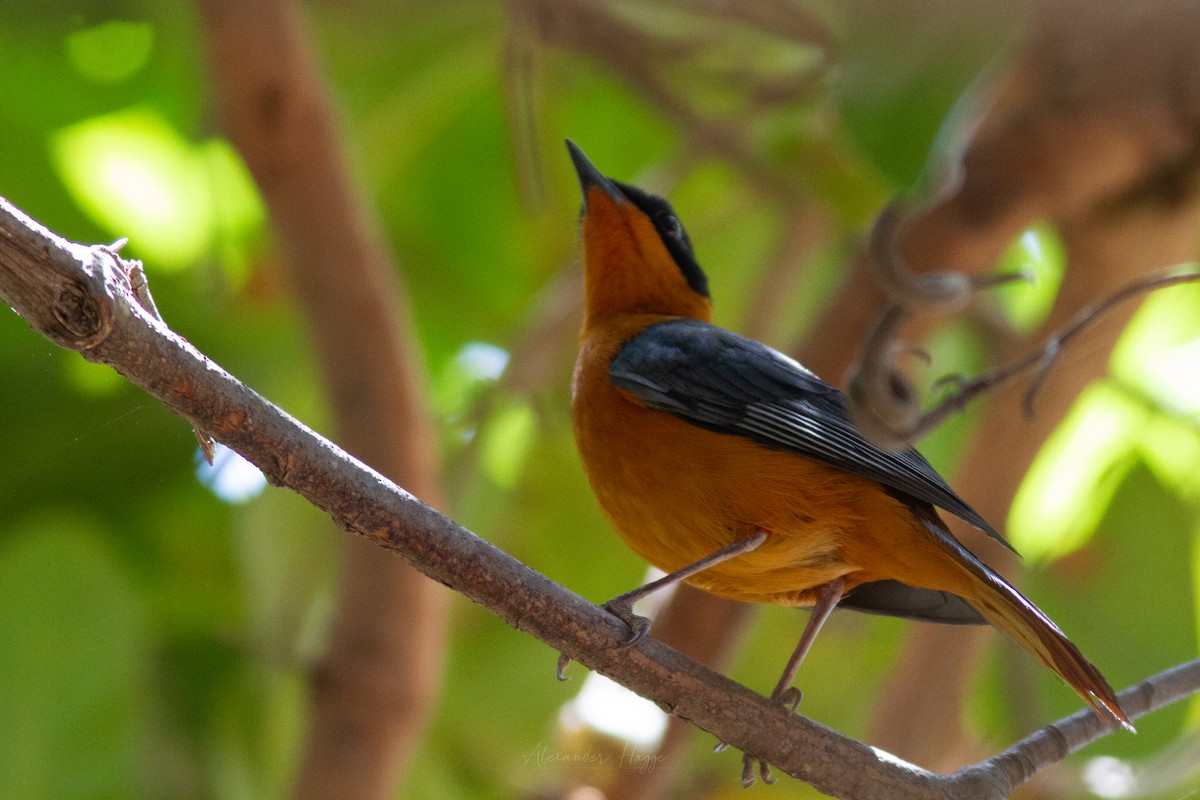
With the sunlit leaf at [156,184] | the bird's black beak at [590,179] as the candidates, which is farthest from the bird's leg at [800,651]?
the sunlit leaf at [156,184]

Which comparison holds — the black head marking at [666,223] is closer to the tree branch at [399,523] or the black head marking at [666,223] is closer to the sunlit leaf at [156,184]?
the sunlit leaf at [156,184]

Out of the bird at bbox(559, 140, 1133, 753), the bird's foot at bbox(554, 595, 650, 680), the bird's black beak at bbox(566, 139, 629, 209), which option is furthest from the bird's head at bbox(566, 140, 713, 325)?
the bird's foot at bbox(554, 595, 650, 680)

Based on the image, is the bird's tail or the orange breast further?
the orange breast

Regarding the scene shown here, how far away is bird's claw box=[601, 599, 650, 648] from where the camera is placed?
8.07 feet

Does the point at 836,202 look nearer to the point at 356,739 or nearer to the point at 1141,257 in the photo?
the point at 1141,257

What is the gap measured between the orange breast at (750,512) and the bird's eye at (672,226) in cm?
137

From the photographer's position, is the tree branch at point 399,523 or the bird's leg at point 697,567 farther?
the bird's leg at point 697,567

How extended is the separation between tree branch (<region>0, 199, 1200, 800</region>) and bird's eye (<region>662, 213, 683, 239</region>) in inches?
88.2

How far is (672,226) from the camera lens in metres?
4.55

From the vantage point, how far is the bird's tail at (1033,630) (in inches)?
108

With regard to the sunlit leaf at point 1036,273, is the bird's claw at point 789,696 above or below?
below

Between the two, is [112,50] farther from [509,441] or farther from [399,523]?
[399,523]

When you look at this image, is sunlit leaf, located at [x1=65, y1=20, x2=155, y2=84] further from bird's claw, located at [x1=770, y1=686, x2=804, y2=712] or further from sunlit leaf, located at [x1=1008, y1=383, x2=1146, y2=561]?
sunlit leaf, located at [x1=1008, y1=383, x2=1146, y2=561]

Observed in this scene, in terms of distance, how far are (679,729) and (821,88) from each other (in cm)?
248
